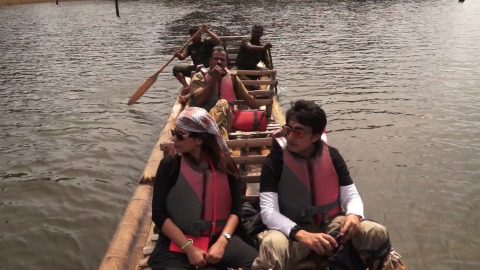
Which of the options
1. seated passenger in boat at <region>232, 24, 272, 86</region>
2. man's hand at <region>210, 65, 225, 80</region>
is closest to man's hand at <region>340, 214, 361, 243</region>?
man's hand at <region>210, 65, 225, 80</region>

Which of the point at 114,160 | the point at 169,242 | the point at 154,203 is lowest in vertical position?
the point at 114,160

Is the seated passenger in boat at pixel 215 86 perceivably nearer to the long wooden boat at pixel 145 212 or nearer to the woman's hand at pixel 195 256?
the long wooden boat at pixel 145 212

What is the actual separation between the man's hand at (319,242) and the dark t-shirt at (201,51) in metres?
7.90

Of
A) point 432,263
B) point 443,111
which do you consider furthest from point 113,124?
point 443,111

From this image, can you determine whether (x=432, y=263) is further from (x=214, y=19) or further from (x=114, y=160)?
(x=214, y=19)

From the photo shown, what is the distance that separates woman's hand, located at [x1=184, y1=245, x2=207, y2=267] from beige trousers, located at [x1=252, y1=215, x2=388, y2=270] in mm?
484

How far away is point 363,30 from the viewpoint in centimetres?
2462

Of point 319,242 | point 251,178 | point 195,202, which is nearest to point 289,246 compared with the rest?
point 319,242

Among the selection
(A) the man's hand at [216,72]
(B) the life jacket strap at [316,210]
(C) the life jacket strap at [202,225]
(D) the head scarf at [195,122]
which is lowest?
(C) the life jacket strap at [202,225]

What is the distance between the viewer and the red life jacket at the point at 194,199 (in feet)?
12.2

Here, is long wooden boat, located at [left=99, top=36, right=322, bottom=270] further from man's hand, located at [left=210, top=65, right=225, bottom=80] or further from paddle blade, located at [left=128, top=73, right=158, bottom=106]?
paddle blade, located at [left=128, top=73, right=158, bottom=106]

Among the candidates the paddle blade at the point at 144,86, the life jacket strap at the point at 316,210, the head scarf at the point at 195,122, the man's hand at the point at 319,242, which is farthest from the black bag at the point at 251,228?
the paddle blade at the point at 144,86

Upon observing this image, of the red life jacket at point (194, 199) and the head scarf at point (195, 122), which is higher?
the head scarf at point (195, 122)

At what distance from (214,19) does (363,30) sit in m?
12.6
